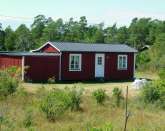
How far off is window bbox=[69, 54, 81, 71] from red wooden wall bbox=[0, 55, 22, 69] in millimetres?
3593

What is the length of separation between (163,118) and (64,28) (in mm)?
51939

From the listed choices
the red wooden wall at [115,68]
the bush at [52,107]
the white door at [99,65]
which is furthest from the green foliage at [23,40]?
the bush at [52,107]

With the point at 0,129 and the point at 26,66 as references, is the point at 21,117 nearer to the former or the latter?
the point at 0,129

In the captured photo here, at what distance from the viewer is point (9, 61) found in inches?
1259

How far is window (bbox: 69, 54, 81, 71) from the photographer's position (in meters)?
32.6

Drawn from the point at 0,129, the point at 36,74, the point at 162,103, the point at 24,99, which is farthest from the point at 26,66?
the point at 0,129

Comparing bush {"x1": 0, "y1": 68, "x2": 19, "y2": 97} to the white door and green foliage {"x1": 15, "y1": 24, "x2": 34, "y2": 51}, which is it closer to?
the white door

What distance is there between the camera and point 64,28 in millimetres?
68562

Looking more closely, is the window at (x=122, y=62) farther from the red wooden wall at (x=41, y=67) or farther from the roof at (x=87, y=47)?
the red wooden wall at (x=41, y=67)

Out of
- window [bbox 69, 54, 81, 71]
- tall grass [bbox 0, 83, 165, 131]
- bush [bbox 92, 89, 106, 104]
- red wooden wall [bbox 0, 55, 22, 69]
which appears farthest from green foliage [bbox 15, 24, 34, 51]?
bush [bbox 92, 89, 106, 104]

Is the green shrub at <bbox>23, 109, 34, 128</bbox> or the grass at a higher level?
the green shrub at <bbox>23, 109, 34, 128</bbox>

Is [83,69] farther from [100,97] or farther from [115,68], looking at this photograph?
[100,97]

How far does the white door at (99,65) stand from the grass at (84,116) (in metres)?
11.2

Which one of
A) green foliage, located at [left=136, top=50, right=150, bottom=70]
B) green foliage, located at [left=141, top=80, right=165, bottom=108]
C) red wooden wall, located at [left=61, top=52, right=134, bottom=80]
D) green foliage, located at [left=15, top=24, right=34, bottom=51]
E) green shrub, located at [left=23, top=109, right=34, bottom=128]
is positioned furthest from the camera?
green foliage, located at [left=15, top=24, right=34, bottom=51]
